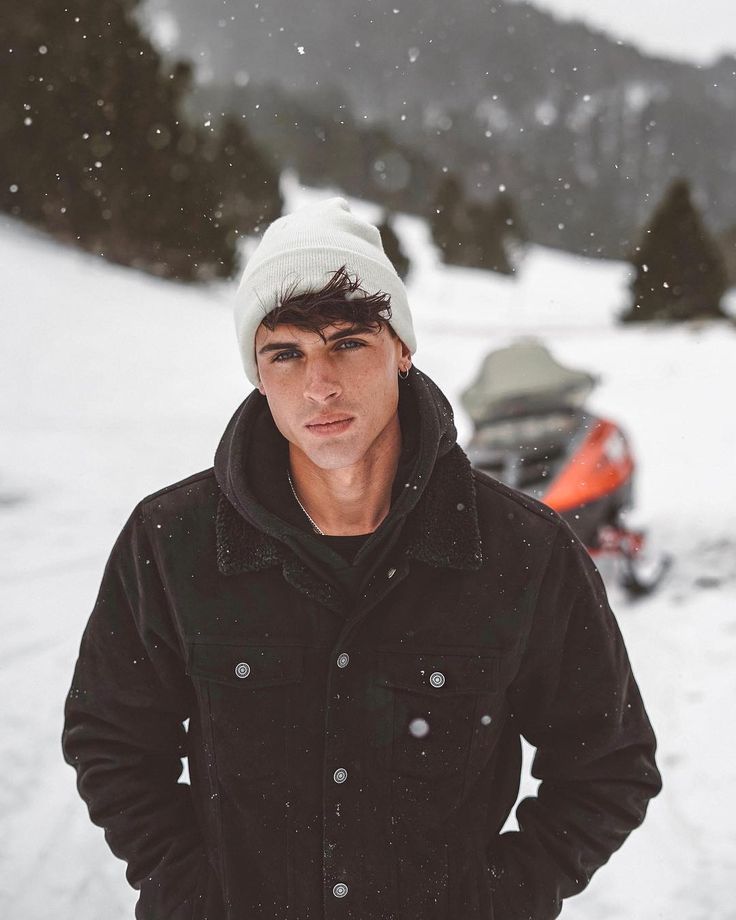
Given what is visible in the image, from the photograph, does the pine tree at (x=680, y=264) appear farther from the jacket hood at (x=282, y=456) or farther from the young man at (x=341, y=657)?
the young man at (x=341, y=657)

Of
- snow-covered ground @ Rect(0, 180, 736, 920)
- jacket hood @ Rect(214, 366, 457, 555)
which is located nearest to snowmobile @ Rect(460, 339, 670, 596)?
snow-covered ground @ Rect(0, 180, 736, 920)

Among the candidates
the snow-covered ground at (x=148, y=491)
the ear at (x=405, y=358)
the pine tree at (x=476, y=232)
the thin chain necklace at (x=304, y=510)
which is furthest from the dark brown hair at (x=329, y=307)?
the pine tree at (x=476, y=232)

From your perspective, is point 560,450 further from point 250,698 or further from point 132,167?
point 132,167

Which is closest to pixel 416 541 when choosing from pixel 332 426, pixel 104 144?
pixel 332 426

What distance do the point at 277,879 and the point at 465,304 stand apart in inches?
1319

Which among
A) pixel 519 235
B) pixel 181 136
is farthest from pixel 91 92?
pixel 519 235

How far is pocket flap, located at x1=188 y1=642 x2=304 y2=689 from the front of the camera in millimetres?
1523

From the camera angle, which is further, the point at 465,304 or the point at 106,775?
the point at 465,304

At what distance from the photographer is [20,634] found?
430 cm

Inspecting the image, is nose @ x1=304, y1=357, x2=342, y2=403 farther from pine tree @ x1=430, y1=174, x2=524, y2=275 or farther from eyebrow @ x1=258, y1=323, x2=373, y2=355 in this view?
pine tree @ x1=430, y1=174, x2=524, y2=275

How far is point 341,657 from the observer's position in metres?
1.49

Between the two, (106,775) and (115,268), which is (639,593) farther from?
(115,268)

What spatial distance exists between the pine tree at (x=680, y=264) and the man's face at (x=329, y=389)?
22.2 metres

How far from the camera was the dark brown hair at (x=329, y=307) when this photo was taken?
59.1 inches
